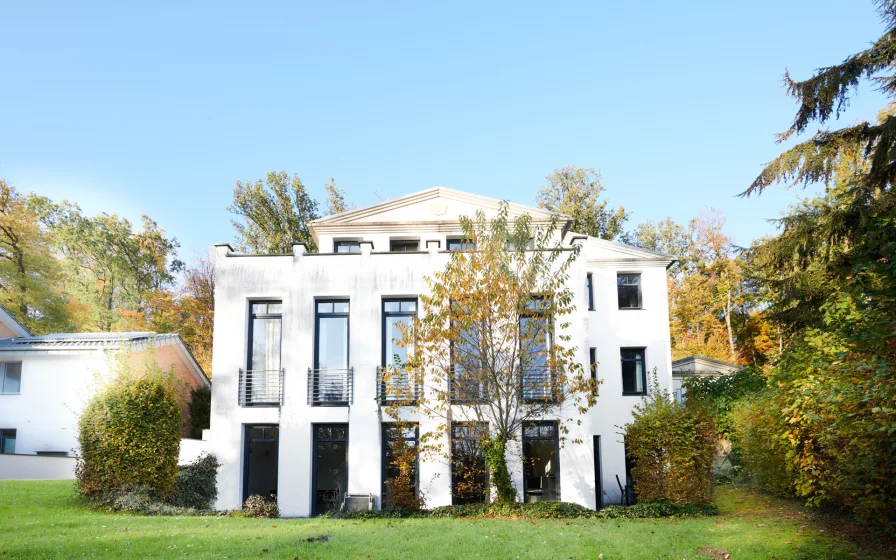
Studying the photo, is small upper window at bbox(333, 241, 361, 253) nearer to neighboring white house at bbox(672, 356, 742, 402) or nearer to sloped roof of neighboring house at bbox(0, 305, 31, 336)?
sloped roof of neighboring house at bbox(0, 305, 31, 336)

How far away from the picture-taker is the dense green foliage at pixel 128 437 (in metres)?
15.9

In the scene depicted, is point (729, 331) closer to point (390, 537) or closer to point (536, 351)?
point (536, 351)

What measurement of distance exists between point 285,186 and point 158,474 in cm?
2430

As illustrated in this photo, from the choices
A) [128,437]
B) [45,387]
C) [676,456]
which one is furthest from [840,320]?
[45,387]

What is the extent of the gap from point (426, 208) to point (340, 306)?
5.09 metres

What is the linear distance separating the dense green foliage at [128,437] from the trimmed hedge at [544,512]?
4.57 metres

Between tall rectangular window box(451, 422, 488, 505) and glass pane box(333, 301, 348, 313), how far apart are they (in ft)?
14.1

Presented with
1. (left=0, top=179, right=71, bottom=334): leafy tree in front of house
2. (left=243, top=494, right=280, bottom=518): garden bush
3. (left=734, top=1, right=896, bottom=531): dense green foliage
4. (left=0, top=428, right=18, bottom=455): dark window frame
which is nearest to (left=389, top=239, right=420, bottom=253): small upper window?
(left=243, top=494, right=280, bottom=518): garden bush

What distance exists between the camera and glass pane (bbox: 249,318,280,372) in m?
19.5

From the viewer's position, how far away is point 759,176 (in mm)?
14531

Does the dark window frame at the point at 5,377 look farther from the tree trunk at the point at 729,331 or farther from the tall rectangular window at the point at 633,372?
the tree trunk at the point at 729,331

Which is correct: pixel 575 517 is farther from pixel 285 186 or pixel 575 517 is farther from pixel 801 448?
pixel 285 186

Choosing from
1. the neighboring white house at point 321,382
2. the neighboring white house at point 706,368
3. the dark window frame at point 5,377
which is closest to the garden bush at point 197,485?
the neighboring white house at point 321,382

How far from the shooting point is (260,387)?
1923 cm
